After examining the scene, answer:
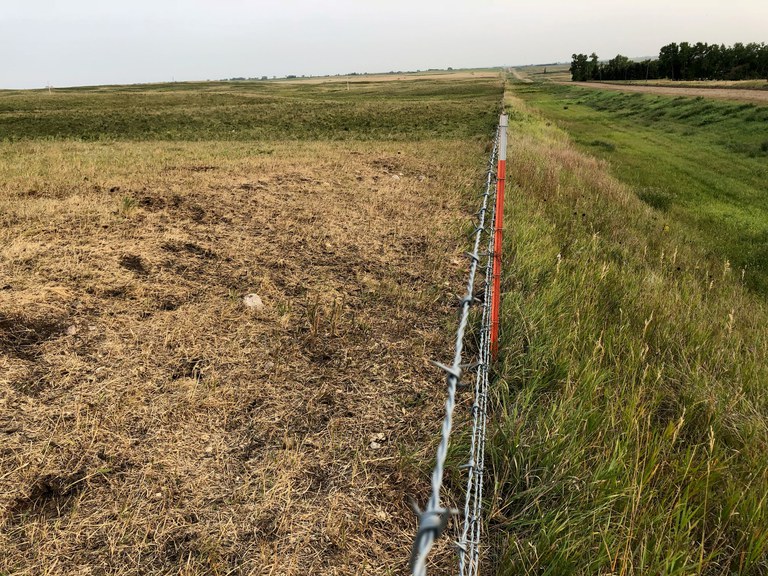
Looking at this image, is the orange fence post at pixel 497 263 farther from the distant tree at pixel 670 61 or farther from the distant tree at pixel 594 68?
the distant tree at pixel 594 68

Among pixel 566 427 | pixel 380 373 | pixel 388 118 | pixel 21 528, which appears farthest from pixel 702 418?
pixel 388 118

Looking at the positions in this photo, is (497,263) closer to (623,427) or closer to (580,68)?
(623,427)

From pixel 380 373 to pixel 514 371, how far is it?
1.01 meters

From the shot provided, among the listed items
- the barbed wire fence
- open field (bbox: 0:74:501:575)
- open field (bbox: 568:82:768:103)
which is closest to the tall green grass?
the barbed wire fence

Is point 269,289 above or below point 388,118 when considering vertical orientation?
below

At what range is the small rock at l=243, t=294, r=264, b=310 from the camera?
4438mm

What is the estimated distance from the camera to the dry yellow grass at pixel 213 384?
7.57 ft

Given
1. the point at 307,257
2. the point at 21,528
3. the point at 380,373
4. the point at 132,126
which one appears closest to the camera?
the point at 21,528

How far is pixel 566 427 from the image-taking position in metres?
2.70

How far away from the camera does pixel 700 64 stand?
75.4 m

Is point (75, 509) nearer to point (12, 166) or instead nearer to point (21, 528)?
point (21, 528)

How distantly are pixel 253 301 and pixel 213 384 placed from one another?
125 centimetres

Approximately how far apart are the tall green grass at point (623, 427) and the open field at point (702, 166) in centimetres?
366

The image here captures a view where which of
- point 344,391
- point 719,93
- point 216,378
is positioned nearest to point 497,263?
point 344,391
